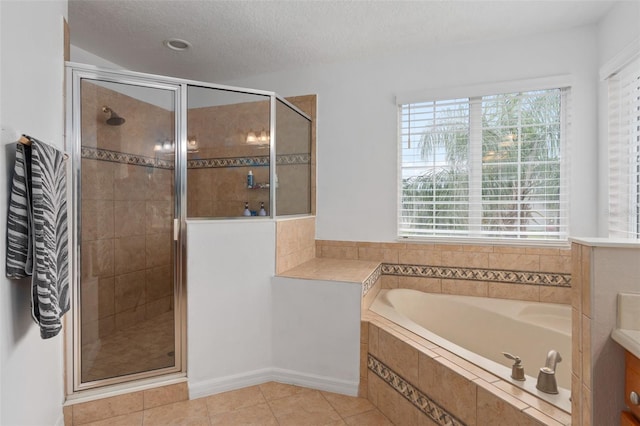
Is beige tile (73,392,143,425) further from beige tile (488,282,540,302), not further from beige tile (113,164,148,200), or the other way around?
beige tile (488,282,540,302)

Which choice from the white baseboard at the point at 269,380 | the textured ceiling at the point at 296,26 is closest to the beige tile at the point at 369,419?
the white baseboard at the point at 269,380

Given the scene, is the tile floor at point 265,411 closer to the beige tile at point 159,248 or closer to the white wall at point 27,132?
the white wall at point 27,132

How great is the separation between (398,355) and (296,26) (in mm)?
2257

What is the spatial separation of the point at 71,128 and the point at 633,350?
8.45 feet

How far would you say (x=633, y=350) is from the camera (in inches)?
36.5

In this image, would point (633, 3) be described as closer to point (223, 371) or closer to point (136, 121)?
point (136, 121)

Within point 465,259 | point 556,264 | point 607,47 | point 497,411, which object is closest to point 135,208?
point 497,411

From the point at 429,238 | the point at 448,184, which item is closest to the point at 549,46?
the point at 448,184

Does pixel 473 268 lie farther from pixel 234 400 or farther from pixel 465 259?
pixel 234 400

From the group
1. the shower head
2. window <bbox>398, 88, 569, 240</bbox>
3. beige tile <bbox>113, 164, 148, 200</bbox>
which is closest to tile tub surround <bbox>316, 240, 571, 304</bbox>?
window <bbox>398, 88, 569, 240</bbox>

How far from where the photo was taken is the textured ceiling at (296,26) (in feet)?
7.12

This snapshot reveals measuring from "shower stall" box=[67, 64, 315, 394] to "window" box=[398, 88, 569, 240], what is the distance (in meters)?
1.46

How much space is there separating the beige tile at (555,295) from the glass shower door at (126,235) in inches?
101

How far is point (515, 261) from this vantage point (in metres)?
2.59
